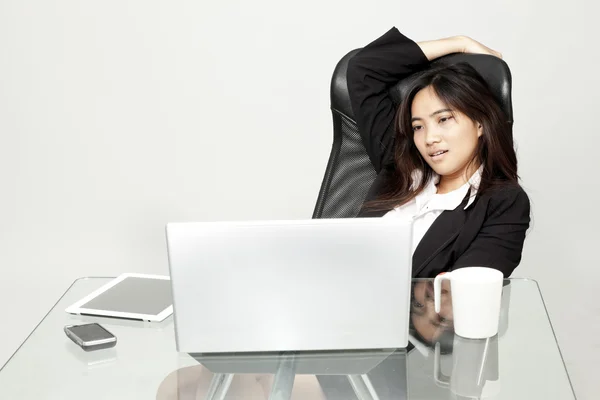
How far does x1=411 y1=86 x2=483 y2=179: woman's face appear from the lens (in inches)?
83.3

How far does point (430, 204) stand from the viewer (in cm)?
219

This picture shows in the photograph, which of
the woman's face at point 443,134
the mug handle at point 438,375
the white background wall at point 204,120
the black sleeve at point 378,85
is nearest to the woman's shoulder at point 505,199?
the woman's face at point 443,134

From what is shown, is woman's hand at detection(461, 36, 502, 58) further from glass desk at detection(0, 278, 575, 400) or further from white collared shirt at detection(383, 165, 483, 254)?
glass desk at detection(0, 278, 575, 400)

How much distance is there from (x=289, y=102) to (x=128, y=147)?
77cm

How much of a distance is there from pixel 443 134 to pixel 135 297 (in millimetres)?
885

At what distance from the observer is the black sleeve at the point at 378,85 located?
2236mm

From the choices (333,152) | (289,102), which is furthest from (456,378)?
(289,102)

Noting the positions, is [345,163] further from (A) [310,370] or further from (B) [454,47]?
(A) [310,370]

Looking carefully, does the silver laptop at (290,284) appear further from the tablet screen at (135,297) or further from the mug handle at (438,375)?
the tablet screen at (135,297)

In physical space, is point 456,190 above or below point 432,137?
below

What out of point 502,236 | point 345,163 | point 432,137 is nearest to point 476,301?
point 502,236

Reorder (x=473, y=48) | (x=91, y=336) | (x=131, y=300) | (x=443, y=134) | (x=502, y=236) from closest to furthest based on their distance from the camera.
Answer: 1. (x=91, y=336)
2. (x=131, y=300)
3. (x=502, y=236)
4. (x=443, y=134)
5. (x=473, y=48)

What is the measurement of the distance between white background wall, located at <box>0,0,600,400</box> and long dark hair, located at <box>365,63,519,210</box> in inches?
58.5

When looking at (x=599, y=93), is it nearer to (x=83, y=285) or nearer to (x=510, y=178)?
(x=510, y=178)
